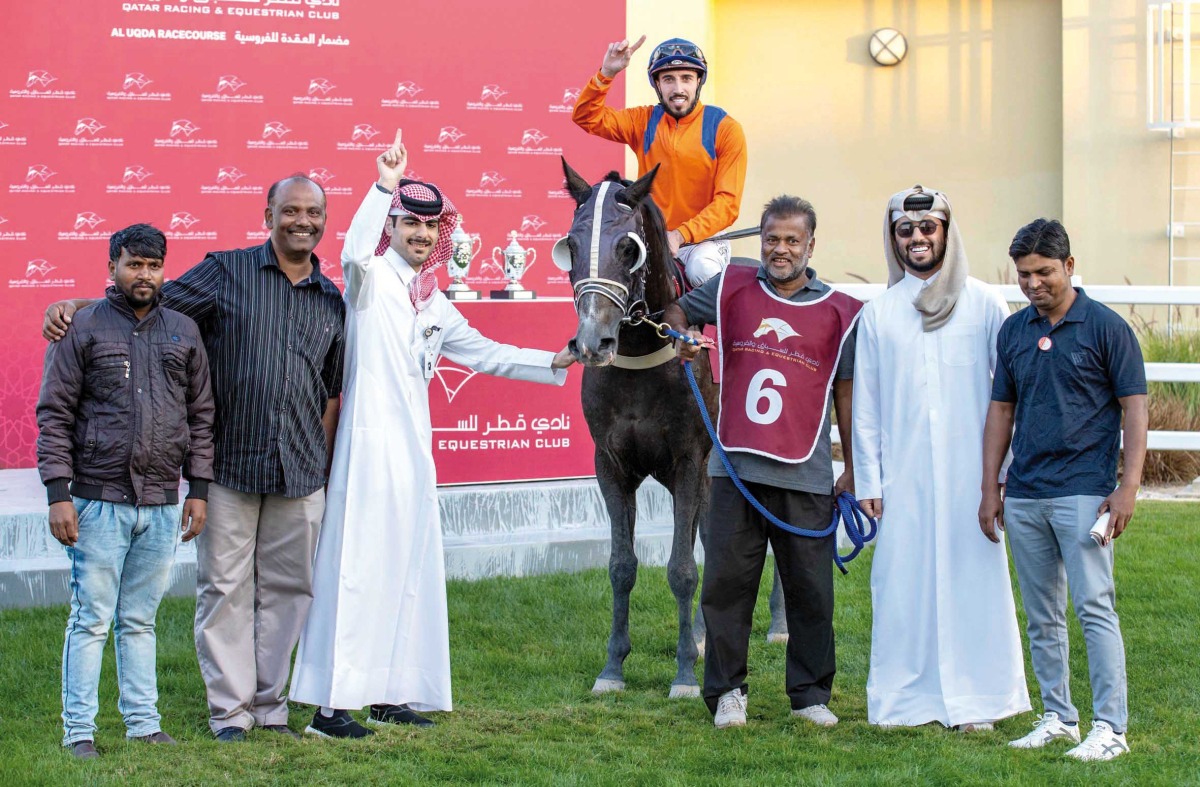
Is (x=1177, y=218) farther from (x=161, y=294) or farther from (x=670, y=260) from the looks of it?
(x=161, y=294)

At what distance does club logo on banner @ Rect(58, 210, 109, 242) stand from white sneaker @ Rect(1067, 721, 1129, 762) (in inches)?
373

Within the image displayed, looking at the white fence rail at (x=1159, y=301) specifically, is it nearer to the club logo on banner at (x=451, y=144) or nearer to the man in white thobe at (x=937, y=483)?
the club logo on banner at (x=451, y=144)

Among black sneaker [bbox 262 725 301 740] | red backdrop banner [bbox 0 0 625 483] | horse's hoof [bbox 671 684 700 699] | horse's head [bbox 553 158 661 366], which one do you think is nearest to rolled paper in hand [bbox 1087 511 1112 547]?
horse's head [bbox 553 158 661 366]

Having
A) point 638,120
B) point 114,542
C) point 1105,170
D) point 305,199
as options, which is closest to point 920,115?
point 1105,170

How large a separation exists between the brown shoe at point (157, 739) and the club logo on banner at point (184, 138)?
317 inches

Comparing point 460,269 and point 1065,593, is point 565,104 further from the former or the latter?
point 1065,593

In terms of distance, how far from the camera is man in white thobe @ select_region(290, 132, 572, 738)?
4.84m

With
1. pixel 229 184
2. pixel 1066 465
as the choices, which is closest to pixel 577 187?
pixel 1066 465

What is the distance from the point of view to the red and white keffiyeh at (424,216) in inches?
197

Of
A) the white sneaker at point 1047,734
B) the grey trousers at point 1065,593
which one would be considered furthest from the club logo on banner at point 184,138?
the white sneaker at point 1047,734

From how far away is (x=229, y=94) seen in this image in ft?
38.9

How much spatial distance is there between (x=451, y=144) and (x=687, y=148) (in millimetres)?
6862

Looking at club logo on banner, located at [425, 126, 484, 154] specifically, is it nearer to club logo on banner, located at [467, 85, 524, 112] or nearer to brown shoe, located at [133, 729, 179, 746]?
club logo on banner, located at [467, 85, 524, 112]

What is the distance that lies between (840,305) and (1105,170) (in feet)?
32.9
